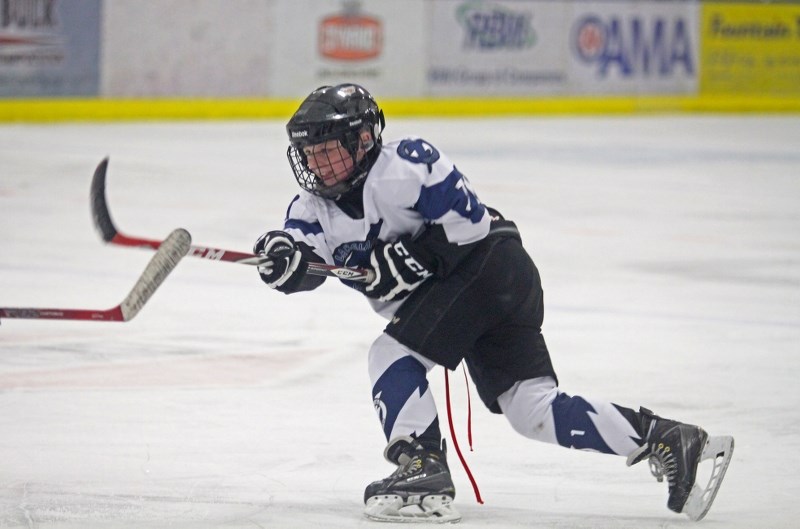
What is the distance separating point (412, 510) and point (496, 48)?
11.3 meters

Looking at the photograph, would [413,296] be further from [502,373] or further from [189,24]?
[189,24]

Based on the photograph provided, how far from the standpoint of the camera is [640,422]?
3.03m

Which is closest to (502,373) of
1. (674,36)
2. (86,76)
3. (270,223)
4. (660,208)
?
(270,223)

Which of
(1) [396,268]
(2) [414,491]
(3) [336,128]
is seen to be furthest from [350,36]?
(2) [414,491]

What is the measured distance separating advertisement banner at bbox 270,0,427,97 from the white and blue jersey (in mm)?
9746

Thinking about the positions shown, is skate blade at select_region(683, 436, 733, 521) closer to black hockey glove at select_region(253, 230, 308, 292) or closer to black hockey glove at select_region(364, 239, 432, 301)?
black hockey glove at select_region(364, 239, 432, 301)

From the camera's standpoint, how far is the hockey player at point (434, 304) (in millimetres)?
2953

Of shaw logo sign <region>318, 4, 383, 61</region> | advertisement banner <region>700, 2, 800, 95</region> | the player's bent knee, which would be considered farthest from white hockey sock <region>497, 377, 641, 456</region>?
advertisement banner <region>700, 2, 800, 95</region>

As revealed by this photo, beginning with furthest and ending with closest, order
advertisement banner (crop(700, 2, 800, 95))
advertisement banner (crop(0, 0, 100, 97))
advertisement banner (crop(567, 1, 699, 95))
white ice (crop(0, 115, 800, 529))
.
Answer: advertisement banner (crop(700, 2, 800, 95)), advertisement banner (crop(567, 1, 699, 95)), advertisement banner (crop(0, 0, 100, 97)), white ice (crop(0, 115, 800, 529))

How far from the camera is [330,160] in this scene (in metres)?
3.00

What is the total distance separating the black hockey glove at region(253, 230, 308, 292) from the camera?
9.80 ft

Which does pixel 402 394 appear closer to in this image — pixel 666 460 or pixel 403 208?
pixel 403 208

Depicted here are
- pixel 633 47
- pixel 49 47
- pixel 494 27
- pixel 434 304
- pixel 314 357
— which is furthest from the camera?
pixel 633 47

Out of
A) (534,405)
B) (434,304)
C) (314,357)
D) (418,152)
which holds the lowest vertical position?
(314,357)
